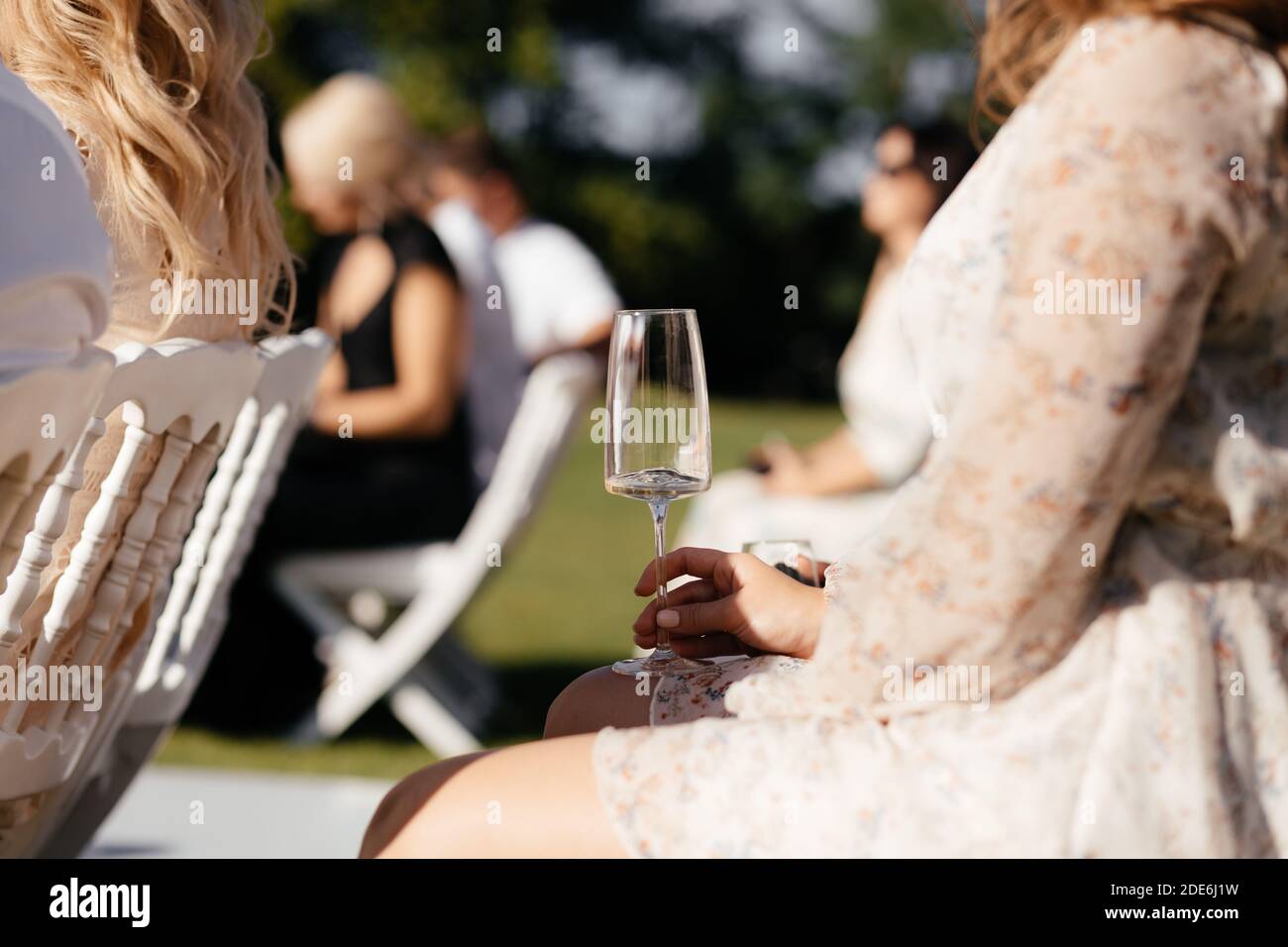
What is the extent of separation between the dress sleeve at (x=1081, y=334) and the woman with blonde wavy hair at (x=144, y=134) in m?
1.15

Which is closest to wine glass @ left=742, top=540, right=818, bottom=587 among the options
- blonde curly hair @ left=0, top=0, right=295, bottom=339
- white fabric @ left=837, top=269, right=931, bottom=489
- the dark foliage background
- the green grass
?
blonde curly hair @ left=0, top=0, right=295, bottom=339

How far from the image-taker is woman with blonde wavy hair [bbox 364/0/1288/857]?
1.40 metres

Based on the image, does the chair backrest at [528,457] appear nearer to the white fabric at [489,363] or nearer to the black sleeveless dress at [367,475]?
the black sleeveless dress at [367,475]

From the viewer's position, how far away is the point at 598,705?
1.98m

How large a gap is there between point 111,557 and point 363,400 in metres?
3.30

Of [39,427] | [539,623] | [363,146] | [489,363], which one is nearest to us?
[39,427]

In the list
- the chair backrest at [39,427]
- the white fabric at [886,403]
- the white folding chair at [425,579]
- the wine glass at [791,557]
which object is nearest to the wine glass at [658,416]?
the wine glass at [791,557]

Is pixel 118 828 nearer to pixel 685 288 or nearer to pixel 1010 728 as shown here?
pixel 1010 728

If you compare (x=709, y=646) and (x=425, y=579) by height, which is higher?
(x=425, y=579)

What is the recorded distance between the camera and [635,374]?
6.37 feet

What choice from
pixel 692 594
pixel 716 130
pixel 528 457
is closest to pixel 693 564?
pixel 692 594

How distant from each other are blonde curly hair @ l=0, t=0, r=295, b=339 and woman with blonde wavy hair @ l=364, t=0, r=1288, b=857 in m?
1.05

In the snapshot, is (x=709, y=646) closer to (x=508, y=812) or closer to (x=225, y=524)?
(x=508, y=812)
